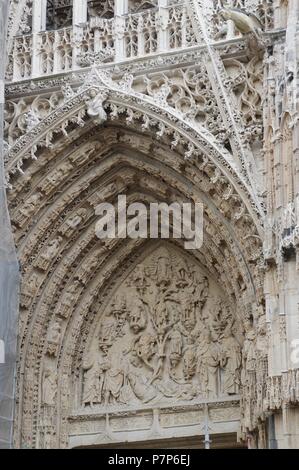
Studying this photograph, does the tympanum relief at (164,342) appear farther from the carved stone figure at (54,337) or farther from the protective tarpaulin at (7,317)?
the protective tarpaulin at (7,317)

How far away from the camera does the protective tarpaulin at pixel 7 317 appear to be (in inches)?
561

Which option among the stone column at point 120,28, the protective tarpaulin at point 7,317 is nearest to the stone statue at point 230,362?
the protective tarpaulin at point 7,317

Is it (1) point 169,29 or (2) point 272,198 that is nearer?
(2) point 272,198

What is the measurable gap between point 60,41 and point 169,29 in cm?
142

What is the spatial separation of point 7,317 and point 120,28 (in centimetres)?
377

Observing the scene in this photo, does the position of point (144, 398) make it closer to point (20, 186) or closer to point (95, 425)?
point (95, 425)

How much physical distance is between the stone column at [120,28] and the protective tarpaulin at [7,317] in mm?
1556

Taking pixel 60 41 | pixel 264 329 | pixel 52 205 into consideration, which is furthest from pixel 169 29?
pixel 264 329

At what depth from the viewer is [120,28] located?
613 inches

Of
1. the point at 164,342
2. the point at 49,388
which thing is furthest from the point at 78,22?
the point at 49,388

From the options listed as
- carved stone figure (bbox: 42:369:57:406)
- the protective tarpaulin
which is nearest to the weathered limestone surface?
carved stone figure (bbox: 42:369:57:406)

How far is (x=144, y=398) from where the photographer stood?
15.5 metres

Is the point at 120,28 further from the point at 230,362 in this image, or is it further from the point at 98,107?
the point at 230,362

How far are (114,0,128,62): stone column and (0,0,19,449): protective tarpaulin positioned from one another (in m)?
1.56
